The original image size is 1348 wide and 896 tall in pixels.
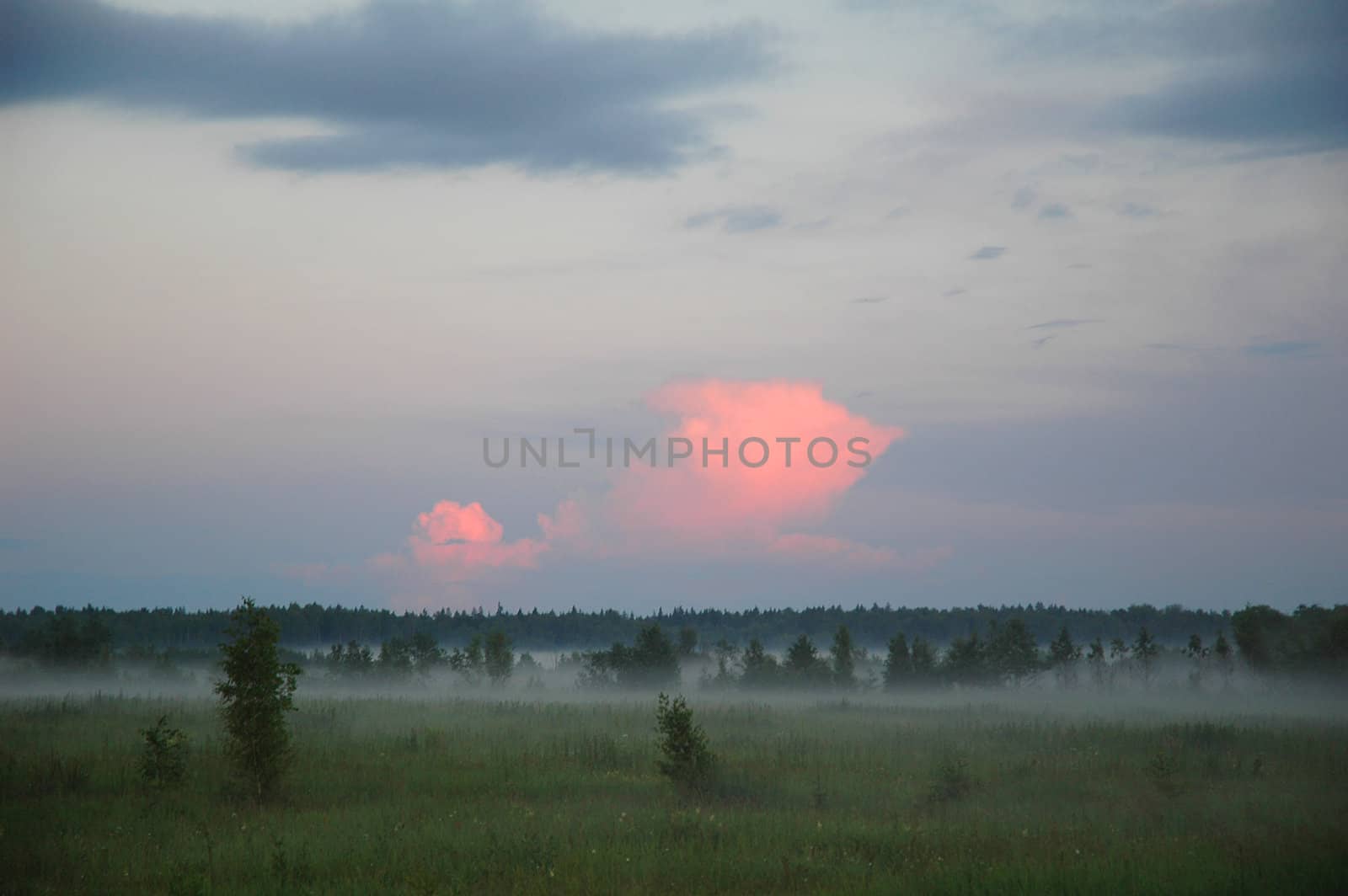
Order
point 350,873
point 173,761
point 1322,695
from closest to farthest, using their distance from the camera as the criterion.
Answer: point 350,873 → point 173,761 → point 1322,695

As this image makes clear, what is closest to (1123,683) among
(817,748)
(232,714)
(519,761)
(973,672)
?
(973,672)

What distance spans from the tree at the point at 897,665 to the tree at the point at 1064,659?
45.1ft

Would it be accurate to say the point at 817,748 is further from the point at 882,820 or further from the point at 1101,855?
the point at 1101,855

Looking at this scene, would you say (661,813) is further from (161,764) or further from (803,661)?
(803,661)

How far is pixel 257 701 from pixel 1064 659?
79556mm

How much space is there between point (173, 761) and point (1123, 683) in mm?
89664

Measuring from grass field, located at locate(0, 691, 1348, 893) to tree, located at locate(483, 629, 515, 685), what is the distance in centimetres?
3879

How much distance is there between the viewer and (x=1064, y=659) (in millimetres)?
85500

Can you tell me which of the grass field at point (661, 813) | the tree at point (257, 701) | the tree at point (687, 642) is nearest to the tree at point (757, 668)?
the tree at point (687, 642)

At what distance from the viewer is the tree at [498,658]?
6769cm

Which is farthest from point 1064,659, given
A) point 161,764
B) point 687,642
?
point 161,764

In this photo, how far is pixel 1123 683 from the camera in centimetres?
9119

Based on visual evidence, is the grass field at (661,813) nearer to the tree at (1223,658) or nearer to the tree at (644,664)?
the tree at (644,664)

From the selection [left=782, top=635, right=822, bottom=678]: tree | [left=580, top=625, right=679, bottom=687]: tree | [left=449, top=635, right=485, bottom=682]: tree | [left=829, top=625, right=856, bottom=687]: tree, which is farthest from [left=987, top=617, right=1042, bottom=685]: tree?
[left=449, top=635, right=485, bottom=682]: tree
